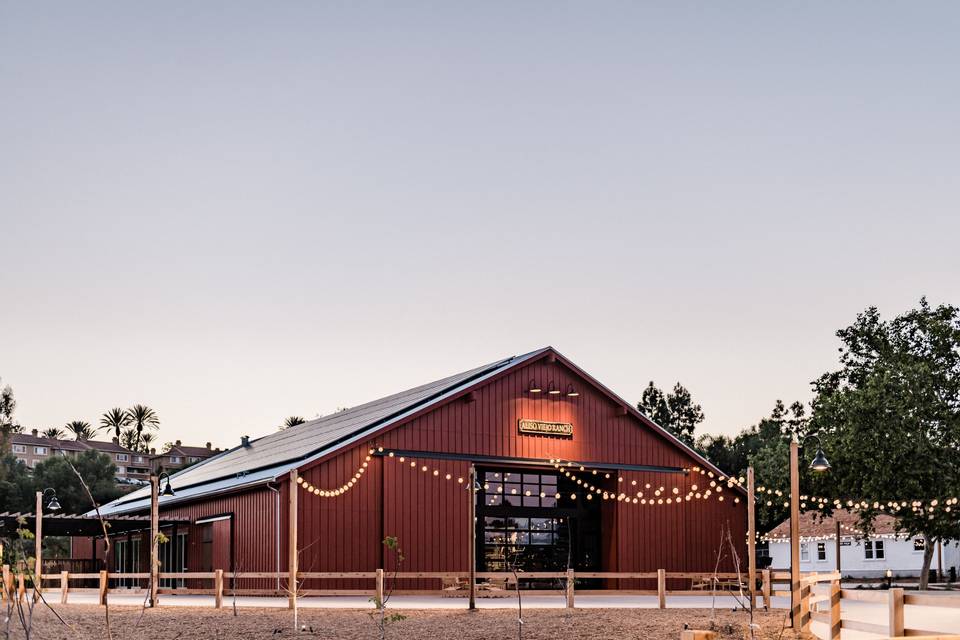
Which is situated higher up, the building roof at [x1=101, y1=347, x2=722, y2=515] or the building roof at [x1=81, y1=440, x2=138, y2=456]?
the building roof at [x1=101, y1=347, x2=722, y2=515]

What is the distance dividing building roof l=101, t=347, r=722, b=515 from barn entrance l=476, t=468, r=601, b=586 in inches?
132

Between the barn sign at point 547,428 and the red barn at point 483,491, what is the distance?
48 mm

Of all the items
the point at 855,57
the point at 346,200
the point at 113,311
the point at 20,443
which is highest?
the point at 855,57

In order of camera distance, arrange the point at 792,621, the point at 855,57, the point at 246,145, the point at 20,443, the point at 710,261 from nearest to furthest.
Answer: the point at 792,621 → the point at 855,57 → the point at 246,145 → the point at 710,261 → the point at 20,443

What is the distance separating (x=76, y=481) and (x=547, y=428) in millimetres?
57536

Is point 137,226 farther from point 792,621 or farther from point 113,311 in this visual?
point 792,621

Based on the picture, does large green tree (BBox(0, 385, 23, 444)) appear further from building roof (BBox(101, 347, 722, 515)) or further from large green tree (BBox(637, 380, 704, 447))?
large green tree (BBox(637, 380, 704, 447))

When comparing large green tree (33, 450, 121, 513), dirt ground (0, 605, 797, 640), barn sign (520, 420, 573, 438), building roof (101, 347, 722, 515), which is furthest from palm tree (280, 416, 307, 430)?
dirt ground (0, 605, 797, 640)

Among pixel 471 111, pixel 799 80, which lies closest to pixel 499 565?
pixel 471 111

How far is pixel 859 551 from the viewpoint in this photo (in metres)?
66.5

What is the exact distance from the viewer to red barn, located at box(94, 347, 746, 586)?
108 ft

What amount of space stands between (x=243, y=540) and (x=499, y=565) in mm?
8586

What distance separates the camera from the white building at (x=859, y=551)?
61.8 m

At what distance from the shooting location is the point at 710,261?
36062mm
